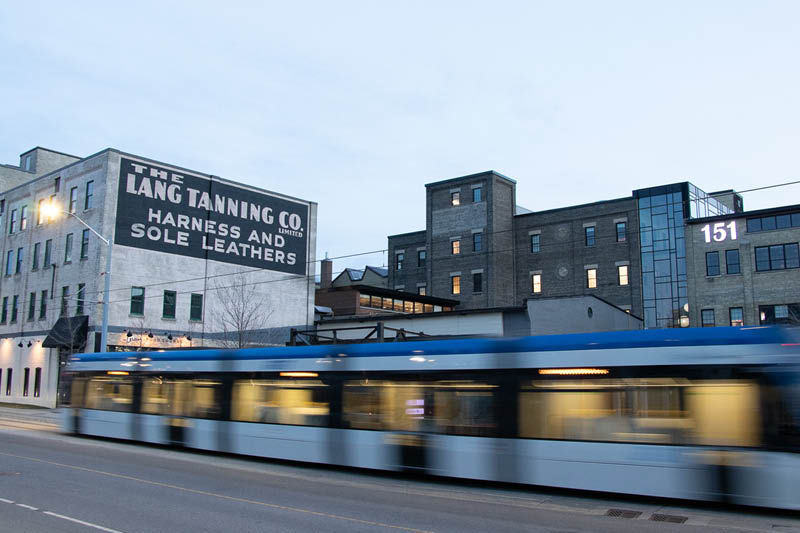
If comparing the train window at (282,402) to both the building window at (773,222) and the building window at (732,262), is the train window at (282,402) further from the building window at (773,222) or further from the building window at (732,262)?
the building window at (773,222)

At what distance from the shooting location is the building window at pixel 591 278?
58062 mm

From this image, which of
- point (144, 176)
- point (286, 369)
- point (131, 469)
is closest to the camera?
point (131, 469)

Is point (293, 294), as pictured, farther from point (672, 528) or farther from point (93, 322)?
point (672, 528)

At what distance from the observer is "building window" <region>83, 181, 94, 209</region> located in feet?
145

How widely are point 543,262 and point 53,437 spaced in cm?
4514

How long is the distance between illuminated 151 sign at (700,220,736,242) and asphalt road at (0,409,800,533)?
4009cm

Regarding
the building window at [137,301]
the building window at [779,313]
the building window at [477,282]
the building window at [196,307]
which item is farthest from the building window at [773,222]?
the building window at [137,301]

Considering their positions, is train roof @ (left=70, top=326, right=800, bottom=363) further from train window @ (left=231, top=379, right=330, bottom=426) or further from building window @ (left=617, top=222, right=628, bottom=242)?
building window @ (left=617, top=222, right=628, bottom=242)

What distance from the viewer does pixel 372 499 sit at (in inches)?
480

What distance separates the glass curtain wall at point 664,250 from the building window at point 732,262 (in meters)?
6.47

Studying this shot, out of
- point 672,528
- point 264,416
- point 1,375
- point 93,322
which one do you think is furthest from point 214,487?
point 1,375

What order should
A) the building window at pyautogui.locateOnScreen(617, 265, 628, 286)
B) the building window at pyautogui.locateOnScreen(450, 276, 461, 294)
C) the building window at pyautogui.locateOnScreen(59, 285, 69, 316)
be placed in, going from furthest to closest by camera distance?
the building window at pyautogui.locateOnScreen(450, 276, 461, 294)
the building window at pyautogui.locateOnScreen(617, 265, 628, 286)
the building window at pyautogui.locateOnScreen(59, 285, 69, 316)

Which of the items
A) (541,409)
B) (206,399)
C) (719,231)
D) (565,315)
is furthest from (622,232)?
(541,409)

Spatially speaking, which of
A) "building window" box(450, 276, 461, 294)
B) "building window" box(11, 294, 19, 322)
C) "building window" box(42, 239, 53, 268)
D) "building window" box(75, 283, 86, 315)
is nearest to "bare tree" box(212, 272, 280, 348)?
"building window" box(75, 283, 86, 315)
